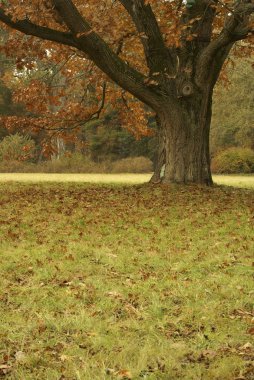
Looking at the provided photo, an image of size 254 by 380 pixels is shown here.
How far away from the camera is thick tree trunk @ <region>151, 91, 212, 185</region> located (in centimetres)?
1509

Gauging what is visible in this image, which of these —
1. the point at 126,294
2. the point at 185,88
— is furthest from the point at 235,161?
the point at 126,294

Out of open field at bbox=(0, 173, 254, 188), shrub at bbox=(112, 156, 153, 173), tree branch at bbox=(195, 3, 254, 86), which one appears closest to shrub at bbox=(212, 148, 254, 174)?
shrub at bbox=(112, 156, 153, 173)

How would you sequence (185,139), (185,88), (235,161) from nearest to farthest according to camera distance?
(185,88) < (185,139) < (235,161)

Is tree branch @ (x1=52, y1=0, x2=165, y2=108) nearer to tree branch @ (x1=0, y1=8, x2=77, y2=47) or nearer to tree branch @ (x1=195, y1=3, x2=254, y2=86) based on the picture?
tree branch @ (x1=0, y1=8, x2=77, y2=47)

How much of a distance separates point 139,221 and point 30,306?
5065mm

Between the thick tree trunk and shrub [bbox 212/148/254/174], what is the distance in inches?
861

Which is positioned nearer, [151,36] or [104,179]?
[151,36]

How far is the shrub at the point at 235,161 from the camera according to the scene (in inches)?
1447

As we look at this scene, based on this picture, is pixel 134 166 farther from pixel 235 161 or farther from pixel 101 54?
pixel 101 54

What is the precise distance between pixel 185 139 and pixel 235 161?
73.1 feet

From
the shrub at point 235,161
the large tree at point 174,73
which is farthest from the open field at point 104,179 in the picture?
the shrub at point 235,161

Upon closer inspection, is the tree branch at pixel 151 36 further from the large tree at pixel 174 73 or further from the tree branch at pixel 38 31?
the tree branch at pixel 38 31

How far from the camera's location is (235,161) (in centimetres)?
3666

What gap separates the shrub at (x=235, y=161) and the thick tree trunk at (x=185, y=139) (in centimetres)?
2187
